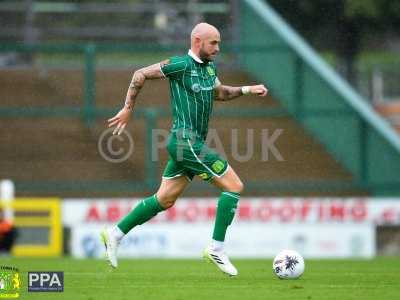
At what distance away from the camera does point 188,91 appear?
10758 mm

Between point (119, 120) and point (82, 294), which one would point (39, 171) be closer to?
point (119, 120)

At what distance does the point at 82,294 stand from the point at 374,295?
2.30 meters

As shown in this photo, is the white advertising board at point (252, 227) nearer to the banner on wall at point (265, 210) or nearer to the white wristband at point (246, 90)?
the banner on wall at point (265, 210)

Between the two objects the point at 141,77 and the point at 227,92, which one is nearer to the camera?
the point at 141,77

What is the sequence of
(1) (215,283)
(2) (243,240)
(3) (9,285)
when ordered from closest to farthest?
(3) (9,285), (1) (215,283), (2) (243,240)

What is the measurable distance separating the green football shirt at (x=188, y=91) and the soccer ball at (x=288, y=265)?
1357 mm

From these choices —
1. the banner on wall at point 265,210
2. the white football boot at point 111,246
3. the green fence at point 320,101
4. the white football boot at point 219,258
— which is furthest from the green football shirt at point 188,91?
the green fence at point 320,101

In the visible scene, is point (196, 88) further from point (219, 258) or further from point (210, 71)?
point (219, 258)

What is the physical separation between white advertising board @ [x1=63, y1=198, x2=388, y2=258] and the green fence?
181 centimetres

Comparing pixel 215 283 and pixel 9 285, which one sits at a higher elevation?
pixel 9 285

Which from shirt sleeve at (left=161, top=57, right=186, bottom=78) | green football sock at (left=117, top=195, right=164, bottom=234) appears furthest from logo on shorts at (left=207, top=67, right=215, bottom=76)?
green football sock at (left=117, top=195, right=164, bottom=234)

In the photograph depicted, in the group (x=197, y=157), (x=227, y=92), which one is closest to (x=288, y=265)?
(x=197, y=157)

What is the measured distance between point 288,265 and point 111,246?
169 centimetres

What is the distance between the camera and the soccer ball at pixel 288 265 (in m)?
10.5
